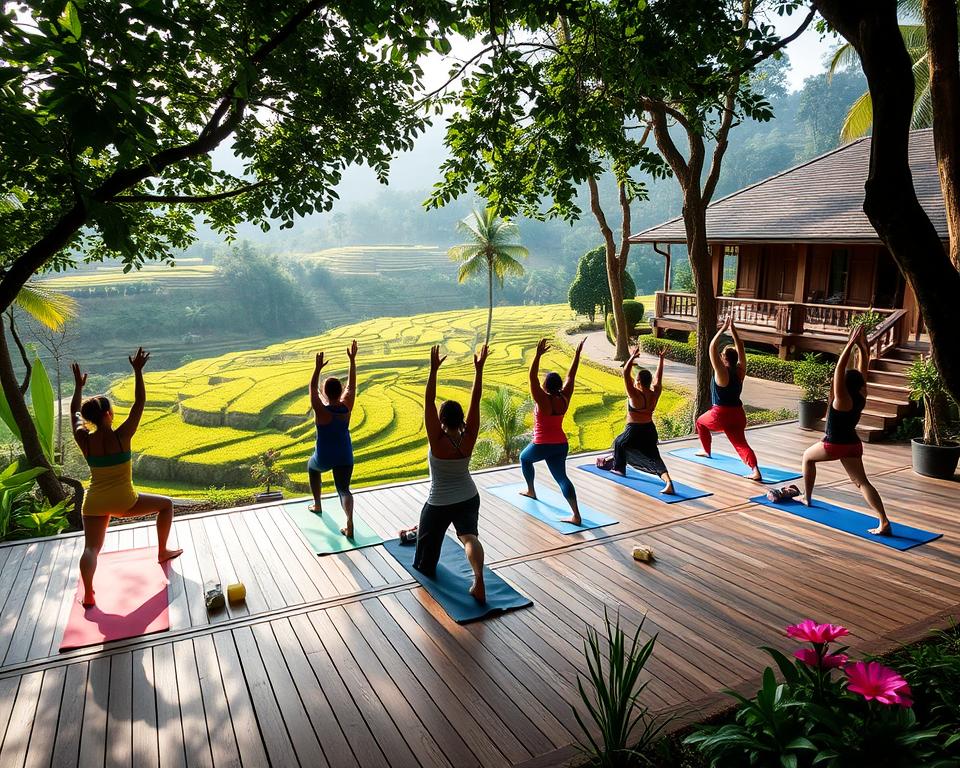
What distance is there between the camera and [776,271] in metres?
18.2

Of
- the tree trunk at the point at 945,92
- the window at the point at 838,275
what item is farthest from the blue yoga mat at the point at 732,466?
the window at the point at 838,275

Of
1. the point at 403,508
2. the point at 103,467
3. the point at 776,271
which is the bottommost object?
the point at 403,508

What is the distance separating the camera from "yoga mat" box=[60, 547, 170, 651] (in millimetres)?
3900

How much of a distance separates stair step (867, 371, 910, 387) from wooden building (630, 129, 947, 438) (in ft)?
4.45

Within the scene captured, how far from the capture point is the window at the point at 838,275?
642 inches

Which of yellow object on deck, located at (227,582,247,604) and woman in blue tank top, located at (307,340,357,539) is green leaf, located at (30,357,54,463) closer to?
woman in blue tank top, located at (307,340,357,539)

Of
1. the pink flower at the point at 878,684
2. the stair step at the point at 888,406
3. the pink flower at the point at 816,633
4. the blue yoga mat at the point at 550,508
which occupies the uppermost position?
the pink flower at the point at 816,633

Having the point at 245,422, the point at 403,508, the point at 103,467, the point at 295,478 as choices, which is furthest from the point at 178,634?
the point at 245,422

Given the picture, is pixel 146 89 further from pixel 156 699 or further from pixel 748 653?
pixel 748 653

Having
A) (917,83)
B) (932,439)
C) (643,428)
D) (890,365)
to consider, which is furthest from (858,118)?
(643,428)

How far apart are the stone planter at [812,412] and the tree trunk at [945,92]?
3714 millimetres

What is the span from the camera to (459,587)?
4457 mm

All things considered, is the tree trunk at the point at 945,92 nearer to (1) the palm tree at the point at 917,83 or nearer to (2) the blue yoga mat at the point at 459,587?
(2) the blue yoga mat at the point at 459,587

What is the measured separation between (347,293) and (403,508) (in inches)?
2020
